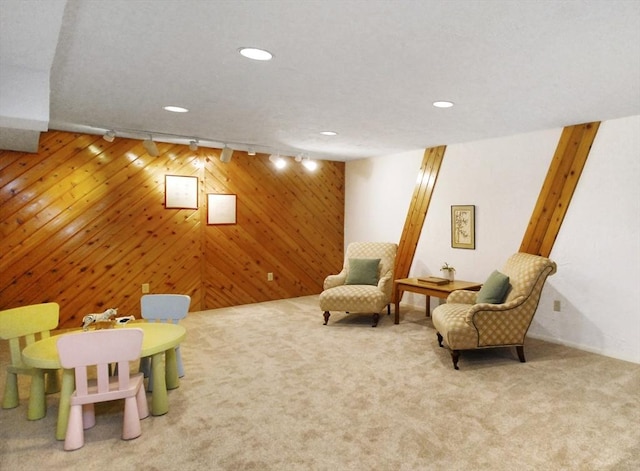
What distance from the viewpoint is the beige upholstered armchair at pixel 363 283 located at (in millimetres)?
4668

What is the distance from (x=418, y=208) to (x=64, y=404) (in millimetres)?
4596

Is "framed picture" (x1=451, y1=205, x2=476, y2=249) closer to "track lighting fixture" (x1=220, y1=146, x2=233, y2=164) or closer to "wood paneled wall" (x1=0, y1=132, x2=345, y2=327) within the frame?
"wood paneled wall" (x1=0, y1=132, x2=345, y2=327)

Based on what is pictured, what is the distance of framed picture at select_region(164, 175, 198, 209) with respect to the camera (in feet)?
17.1

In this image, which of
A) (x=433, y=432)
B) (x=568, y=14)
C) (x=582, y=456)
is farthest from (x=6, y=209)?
(x=582, y=456)

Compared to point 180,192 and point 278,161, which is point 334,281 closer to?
point 278,161

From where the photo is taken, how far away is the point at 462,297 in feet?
13.4

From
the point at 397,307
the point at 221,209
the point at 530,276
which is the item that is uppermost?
the point at 221,209

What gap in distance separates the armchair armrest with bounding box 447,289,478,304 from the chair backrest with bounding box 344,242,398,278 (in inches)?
43.1

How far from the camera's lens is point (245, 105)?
3389 millimetres

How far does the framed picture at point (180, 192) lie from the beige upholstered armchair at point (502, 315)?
359 centimetres

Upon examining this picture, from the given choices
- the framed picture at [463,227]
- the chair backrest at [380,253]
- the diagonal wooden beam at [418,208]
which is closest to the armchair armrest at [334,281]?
the chair backrest at [380,253]

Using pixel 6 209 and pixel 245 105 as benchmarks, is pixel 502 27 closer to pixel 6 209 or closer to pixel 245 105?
pixel 245 105

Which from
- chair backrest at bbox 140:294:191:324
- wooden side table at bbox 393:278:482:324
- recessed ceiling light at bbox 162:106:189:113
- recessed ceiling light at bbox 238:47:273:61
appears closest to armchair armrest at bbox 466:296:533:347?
wooden side table at bbox 393:278:482:324

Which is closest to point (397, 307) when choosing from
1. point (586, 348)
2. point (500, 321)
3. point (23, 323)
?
point (500, 321)
